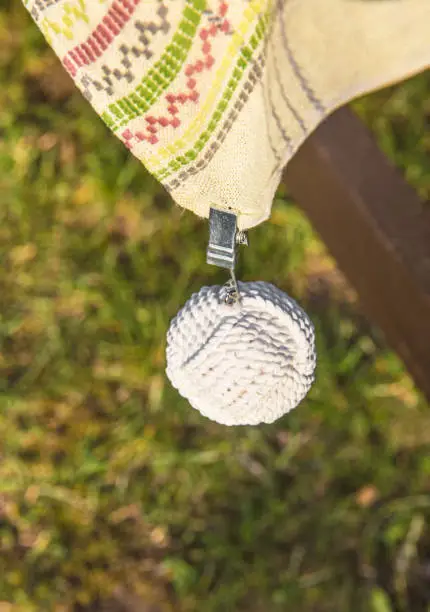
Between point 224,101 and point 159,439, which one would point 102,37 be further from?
point 159,439

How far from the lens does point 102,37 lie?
378 mm

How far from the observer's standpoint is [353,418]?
1.10 m

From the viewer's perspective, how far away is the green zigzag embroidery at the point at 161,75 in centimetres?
36

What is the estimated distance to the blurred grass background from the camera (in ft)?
3.34

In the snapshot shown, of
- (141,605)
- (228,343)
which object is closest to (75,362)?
(141,605)

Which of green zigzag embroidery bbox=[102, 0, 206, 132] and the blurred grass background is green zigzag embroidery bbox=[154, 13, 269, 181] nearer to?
green zigzag embroidery bbox=[102, 0, 206, 132]

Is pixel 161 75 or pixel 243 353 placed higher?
→ pixel 161 75

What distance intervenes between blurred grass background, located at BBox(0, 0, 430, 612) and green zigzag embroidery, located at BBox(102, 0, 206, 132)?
0.72 m

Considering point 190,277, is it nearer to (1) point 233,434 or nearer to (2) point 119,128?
(1) point 233,434

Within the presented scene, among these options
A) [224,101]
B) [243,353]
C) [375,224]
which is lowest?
[375,224]

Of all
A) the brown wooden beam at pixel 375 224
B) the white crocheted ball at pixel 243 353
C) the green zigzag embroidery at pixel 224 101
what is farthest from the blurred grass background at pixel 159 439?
the green zigzag embroidery at pixel 224 101

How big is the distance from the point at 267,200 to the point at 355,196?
50 cm

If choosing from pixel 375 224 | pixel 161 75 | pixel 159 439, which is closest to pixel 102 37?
pixel 161 75

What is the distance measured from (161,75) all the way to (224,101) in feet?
0.14
